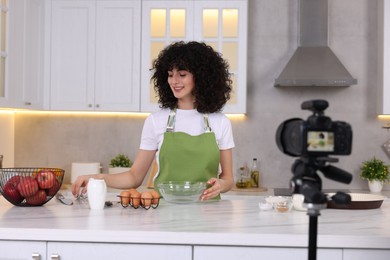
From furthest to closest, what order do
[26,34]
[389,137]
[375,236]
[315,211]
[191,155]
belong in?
[389,137], [26,34], [191,155], [375,236], [315,211]

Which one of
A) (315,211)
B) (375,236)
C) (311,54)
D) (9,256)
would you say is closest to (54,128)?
(311,54)

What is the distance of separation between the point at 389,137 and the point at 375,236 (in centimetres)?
324

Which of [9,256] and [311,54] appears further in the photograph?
[311,54]

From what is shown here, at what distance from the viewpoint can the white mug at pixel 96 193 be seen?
239 centimetres

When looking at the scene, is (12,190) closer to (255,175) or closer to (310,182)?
(310,182)

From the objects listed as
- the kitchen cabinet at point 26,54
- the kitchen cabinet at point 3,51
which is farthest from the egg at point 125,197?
the kitchen cabinet at point 26,54

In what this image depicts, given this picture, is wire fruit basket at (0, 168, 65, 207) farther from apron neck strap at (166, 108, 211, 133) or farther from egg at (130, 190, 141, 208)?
apron neck strap at (166, 108, 211, 133)

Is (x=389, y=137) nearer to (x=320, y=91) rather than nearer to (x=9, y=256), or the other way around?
(x=320, y=91)

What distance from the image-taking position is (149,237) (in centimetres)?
197

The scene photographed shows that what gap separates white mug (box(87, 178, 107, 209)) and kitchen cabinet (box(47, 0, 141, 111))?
7.80 ft

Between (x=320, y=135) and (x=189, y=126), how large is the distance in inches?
62.6

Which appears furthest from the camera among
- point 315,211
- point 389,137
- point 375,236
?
point 389,137

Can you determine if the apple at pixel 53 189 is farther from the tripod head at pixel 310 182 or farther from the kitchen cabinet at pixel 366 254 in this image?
the tripod head at pixel 310 182

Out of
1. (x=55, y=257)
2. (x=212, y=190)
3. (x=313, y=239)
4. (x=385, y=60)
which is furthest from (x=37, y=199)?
(x=385, y=60)
